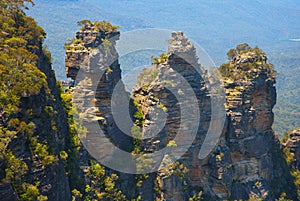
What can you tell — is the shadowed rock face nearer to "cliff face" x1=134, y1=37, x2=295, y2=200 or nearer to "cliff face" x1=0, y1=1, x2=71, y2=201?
"cliff face" x1=134, y1=37, x2=295, y2=200

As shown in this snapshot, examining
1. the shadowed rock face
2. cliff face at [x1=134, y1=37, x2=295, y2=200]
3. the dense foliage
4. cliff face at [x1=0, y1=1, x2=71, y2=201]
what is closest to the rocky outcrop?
cliff face at [x1=134, y1=37, x2=295, y2=200]

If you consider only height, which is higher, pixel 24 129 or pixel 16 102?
pixel 16 102

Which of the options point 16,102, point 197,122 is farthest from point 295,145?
point 16,102

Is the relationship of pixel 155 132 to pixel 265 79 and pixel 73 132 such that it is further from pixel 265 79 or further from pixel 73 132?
pixel 265 79

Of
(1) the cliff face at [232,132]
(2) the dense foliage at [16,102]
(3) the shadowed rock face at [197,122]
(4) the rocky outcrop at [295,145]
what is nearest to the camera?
(2) the dense foliage at [16,102]

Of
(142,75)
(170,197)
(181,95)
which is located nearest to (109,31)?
(142,75)

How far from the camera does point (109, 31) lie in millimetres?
43906

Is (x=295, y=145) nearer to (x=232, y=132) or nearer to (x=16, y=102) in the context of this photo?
(x=232, y=132)

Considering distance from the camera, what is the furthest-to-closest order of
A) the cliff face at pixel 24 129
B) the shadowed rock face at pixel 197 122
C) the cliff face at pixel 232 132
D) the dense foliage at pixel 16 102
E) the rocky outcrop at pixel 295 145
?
the rocky outcrop at pixel 295 145 < the cliff face at pixel 232 132 < the shadowed rock face at pixel 197 122 < the cliff face at pixel 24 129 < the dense foliage at pixel 16 102

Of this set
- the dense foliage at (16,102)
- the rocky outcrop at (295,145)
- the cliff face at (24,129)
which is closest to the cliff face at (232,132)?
the rocky outcrop at (295,145)

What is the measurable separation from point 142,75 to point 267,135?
52.2 feet

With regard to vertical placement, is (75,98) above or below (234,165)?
above

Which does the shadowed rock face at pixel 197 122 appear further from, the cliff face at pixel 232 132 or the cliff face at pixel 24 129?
the cliff face at pixel 24 129

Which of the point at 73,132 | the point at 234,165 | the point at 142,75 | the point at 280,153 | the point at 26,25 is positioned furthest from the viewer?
the point at 280,153
